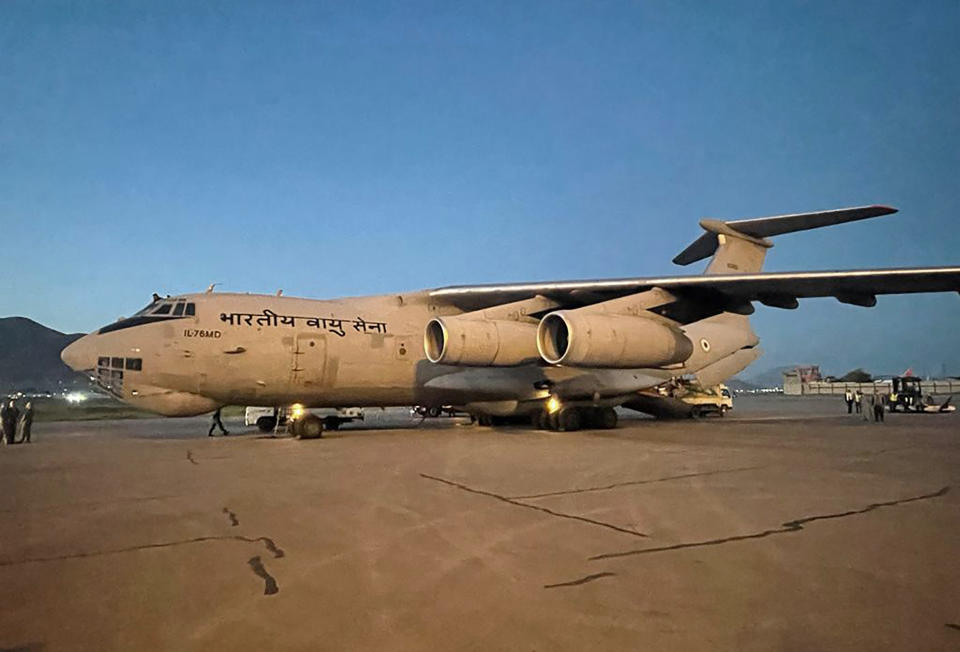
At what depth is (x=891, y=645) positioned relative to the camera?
2.42 meters

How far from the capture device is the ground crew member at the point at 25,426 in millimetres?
12258

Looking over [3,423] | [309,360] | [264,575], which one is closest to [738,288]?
[309,360]

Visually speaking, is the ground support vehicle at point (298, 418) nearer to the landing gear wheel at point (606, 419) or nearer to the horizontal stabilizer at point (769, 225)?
the landing gear wheel at point (606, 419)

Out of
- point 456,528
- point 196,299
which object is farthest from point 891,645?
point 196,299

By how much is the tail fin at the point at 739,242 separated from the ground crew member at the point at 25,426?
1376 centimetres

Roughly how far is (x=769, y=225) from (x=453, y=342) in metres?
8.10

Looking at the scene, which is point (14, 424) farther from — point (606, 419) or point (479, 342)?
point (606, 419)

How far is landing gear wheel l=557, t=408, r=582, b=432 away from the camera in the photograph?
13398 mm

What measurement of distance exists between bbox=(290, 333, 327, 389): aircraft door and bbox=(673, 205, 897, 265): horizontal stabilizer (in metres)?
8.71

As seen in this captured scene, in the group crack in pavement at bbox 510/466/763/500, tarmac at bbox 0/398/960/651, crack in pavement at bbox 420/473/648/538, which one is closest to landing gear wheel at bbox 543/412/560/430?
tarmac at bbox 0/398/960/651

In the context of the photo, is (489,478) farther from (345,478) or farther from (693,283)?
(693,283)

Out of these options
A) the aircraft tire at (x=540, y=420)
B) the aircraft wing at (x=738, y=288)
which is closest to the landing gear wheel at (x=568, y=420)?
the aircraft tire at (x=540, y=420)

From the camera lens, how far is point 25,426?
12305 millimetres

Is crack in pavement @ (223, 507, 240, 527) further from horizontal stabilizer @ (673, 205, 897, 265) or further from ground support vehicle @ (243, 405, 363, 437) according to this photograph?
horizontal stabilizer @ (673, 205, 897, 265)
